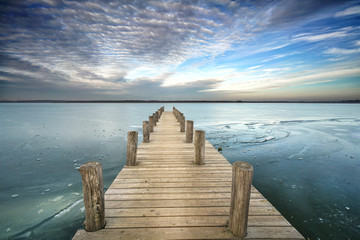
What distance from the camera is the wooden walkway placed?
9.25 feet

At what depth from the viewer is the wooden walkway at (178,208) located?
282 centimetres

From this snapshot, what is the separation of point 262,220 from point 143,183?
9.28 ft

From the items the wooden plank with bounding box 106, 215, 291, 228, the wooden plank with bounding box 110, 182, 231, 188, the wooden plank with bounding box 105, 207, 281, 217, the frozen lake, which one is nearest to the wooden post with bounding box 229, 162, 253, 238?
the wooden plank with bounding box 106, 215, 291, 228

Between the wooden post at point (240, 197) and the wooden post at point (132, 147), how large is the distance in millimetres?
3786

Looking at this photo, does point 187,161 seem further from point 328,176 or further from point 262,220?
point 328,176

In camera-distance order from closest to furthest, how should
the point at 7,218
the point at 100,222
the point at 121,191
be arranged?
the point at 100,222 → the point at 121,191 → the point at 7,218

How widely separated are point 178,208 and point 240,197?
4.61 ft

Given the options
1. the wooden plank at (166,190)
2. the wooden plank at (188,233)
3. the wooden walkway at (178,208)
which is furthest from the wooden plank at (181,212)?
the wooden plank at (166,190)

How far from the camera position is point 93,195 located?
2750 millimetres

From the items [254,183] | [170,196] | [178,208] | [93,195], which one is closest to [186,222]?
[178,208]

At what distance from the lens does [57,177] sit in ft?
24.8

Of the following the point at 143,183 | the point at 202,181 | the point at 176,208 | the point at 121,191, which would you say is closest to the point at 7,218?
the point at 121,191

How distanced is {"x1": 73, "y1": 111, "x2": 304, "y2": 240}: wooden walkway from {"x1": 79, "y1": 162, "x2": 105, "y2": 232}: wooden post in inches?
6.1

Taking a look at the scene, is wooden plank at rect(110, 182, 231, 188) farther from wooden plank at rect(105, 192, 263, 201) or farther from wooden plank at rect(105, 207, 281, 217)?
wooden plank at rect(105, 207, 281, 217)
